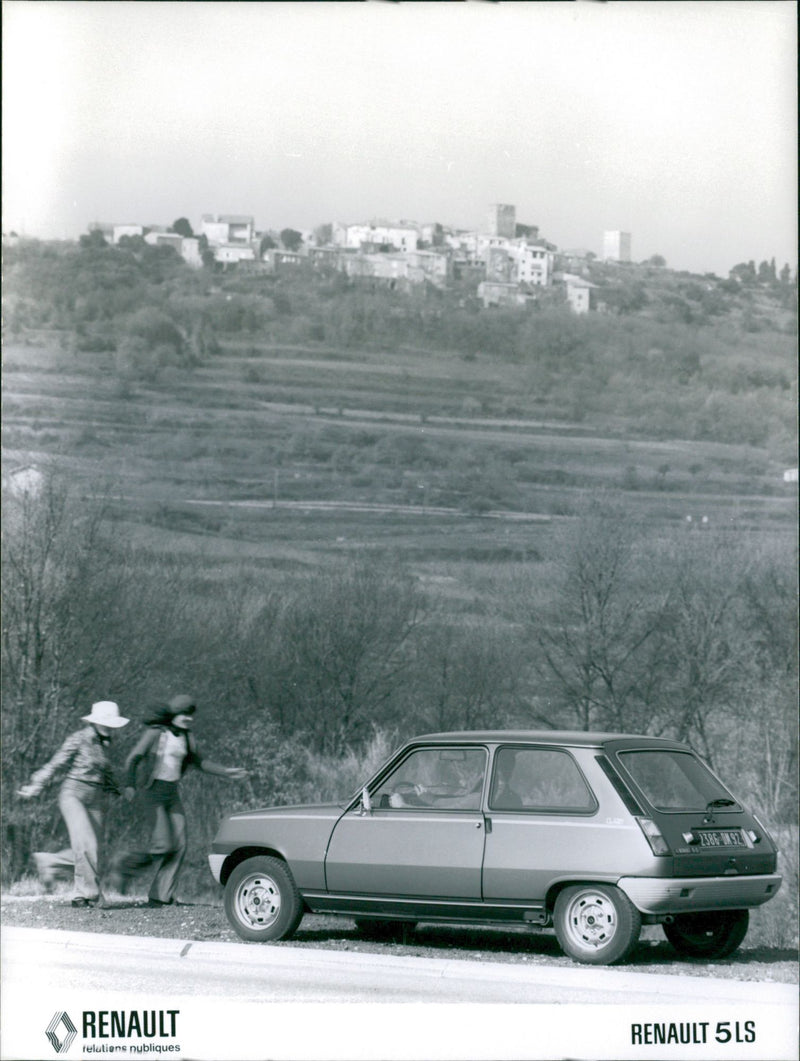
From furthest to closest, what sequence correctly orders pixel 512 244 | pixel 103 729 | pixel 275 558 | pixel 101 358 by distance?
pixel 101 358
pixel 275 558
pixel 512 244
pixel 103 729

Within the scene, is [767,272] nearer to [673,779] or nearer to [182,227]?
[182,227]

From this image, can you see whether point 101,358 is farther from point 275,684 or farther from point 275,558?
point 275,684

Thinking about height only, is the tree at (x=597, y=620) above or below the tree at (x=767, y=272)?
below

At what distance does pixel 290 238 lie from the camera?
105ft

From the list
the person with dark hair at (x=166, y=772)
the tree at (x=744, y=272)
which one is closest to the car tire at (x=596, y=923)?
the person with dark hair at (x=166, y=772)

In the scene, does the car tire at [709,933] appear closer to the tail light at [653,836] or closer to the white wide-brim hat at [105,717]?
the tail light at [653,836]

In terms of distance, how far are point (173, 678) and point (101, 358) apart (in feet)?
30.6

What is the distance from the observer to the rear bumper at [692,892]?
855 centimetres

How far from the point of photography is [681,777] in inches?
371

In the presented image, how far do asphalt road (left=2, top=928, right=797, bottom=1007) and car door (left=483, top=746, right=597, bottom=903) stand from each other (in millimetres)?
498

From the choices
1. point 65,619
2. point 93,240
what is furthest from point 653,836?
point 93,240

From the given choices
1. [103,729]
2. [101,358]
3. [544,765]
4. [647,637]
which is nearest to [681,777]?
[544,765]

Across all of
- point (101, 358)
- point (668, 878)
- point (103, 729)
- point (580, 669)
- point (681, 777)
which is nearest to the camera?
point (668, 878)

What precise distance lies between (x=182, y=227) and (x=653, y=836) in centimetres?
2630
